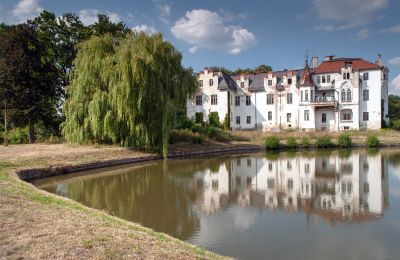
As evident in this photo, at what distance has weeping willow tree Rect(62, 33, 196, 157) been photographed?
23.9 meters

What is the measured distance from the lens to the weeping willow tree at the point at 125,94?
23859 millimetres

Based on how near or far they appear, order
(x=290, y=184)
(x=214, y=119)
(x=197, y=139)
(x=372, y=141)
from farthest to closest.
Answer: (x=214, y=119) → (x=372, y=141) → (x=197, y=139) → (x=290, y=184)

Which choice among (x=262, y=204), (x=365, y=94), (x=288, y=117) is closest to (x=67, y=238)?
(x=262, y=204)

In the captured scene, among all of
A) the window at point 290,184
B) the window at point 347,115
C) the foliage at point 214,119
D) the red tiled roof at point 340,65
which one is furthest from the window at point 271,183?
the red tiled roof at point 340,65

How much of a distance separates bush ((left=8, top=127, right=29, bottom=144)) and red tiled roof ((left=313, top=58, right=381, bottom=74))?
35.8m

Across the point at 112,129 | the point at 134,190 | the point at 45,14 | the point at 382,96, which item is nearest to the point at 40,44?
the point at 45,14

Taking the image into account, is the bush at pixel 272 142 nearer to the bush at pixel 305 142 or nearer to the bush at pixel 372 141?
the bush at pixel 305 142

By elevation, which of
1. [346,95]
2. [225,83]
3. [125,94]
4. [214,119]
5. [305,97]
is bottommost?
[214,119]

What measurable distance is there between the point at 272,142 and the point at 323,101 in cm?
1336

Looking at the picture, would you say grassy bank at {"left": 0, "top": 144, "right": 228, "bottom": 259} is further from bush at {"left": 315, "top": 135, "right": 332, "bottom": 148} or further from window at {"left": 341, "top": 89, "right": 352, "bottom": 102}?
window at {"left": 341, "top": 89, "right": 352, "bottom": 102}

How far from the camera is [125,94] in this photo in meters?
23.7

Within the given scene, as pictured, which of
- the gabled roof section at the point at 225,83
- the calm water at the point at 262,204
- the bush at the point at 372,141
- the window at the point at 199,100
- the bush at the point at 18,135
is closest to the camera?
the calm water at the point at 262,204

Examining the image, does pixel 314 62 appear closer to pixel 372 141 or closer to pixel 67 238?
pixel 372 141

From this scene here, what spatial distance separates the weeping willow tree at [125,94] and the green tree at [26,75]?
6.67m
